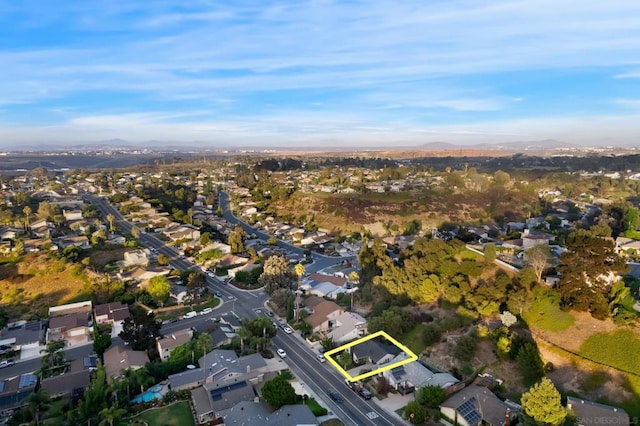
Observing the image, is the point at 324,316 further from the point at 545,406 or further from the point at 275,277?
the point at 545,406

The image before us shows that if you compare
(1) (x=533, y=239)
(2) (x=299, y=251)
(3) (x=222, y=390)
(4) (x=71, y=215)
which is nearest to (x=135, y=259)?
(2) (x=299, y=251)

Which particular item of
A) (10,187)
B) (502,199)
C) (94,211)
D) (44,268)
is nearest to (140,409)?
(44,268)

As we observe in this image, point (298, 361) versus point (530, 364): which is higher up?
point (530, 364)

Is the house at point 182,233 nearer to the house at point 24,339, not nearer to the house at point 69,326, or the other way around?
the house at point 69,326

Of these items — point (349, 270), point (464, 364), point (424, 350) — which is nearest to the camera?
point (464, 364)

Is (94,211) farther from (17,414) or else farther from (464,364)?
(464,364)

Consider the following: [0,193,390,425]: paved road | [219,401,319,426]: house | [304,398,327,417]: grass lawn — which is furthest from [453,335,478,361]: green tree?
[219,401,319,426]: house

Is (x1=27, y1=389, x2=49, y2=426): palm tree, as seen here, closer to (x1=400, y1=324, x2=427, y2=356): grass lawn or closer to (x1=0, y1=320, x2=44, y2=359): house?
(x1=0, y1=320, x2=44, y2=359): house
